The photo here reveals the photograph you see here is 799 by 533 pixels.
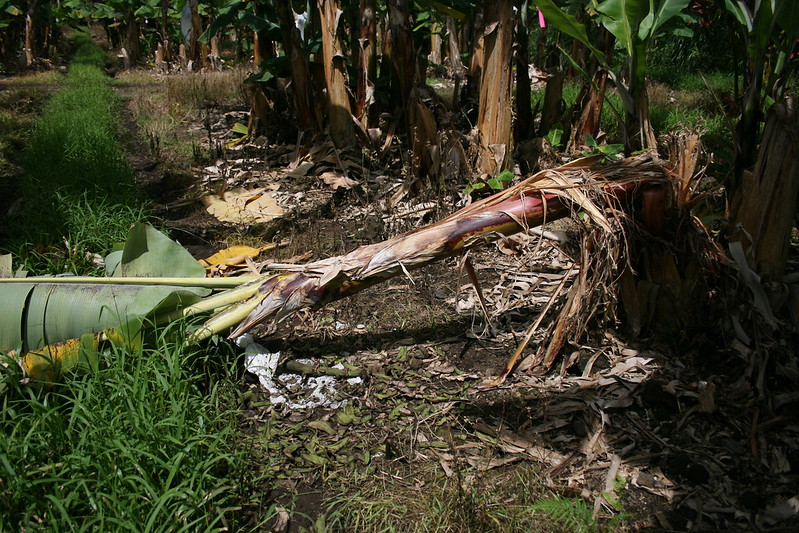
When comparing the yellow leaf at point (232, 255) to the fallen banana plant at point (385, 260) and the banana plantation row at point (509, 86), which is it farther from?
the banana plantation row at point (509, 86)

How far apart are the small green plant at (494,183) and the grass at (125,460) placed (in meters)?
2.45

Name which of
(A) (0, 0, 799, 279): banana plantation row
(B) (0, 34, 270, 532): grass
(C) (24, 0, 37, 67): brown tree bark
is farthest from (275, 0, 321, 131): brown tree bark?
(C) (24, 0, 37, 67): brown tree bark

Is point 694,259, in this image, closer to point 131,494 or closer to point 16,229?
point 131,494

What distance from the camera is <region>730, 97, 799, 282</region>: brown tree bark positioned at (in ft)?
7.45

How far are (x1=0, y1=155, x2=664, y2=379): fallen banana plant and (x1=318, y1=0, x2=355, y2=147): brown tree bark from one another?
3.25 metres

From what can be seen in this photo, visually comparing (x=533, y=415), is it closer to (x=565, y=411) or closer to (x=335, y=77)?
(x=565, y=411)

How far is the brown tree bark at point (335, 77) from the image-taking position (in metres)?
5.39

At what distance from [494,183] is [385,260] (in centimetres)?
177

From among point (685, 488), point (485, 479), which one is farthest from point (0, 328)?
point (685, 488)

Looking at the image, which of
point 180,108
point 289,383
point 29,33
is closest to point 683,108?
point 289,383

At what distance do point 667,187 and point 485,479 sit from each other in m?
1.35

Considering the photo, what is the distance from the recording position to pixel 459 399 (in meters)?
2.49

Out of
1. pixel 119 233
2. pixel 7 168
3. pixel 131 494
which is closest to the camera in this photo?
pixel 131 494

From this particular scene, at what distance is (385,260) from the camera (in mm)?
2539
